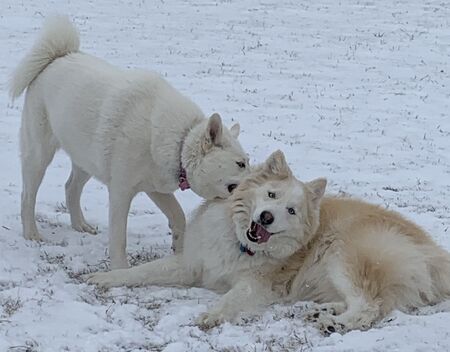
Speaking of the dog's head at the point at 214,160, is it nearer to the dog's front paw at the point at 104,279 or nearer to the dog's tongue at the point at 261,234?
the dog's tongue at the point at 261,234

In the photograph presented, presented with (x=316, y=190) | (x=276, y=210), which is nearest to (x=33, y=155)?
(x=276, y=210)

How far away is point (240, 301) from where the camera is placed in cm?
478

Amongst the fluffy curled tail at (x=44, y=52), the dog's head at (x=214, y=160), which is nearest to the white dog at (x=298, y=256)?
the dog's head at (x=214, y=160)

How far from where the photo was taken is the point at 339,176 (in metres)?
8.11

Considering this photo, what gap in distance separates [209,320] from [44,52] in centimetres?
277

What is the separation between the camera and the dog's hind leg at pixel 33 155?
607cm

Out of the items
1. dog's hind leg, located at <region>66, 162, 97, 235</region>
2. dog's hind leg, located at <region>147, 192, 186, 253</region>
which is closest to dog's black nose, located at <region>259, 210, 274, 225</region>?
dog's hind leg, located at <region>147, 192, 186, 253</region>

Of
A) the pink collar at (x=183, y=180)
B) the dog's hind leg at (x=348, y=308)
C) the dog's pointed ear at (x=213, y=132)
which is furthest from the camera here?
the pink collar at (x=183, y=180)

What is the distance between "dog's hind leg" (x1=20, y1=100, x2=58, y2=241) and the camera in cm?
607

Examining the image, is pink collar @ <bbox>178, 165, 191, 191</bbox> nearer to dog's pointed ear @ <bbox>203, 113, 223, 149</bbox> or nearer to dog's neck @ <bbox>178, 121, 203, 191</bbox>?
dog's neck @ <bbox>178, 121, 203, 191</bbox>

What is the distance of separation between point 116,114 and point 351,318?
223cm

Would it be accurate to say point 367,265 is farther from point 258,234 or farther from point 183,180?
point 183,180

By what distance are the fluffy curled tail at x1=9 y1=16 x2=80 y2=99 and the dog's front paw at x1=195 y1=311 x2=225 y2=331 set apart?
264 centimetres

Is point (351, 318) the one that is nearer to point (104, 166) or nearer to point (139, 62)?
point (104, 166)
